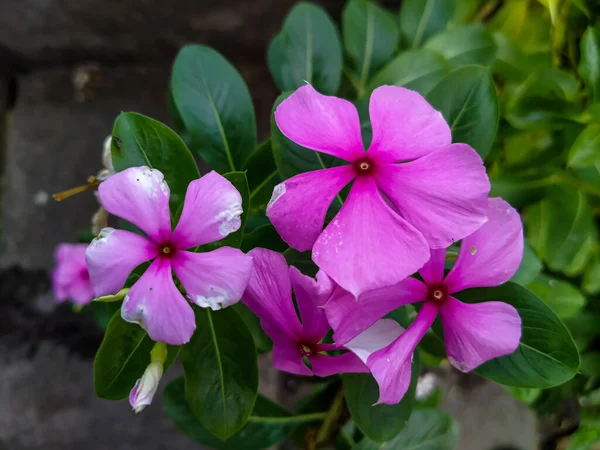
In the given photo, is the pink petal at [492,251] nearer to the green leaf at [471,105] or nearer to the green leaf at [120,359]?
the green leaf at [471,105]

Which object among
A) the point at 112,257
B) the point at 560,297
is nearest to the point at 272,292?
the point at 112,257

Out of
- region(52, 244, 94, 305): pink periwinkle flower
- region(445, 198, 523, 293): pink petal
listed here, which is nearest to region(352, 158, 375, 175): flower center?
region(445, 198, 523, 293): pink petal

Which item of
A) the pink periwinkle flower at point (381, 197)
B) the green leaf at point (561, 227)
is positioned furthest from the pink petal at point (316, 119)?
the green leaf at point (561, 227)

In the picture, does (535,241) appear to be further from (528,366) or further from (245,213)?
(245,213)

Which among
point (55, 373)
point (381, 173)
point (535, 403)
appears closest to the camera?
point (381, 173)

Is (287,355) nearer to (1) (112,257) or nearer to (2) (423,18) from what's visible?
(1) (112,257)

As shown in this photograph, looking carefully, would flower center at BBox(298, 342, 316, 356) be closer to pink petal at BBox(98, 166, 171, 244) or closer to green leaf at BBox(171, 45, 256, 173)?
pink petal at BBox(98, 166, 171, 244)

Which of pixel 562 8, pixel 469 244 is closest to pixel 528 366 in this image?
pixel 469 244
